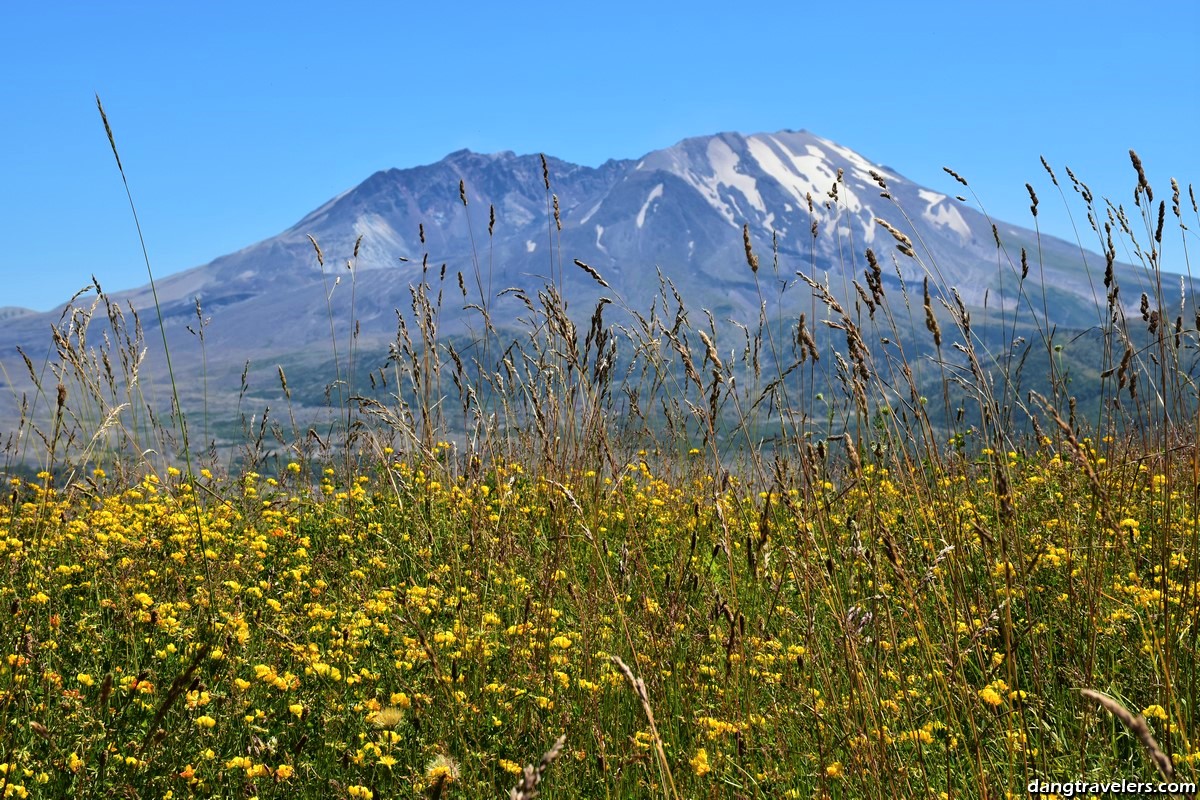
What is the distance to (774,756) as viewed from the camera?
8.14ft

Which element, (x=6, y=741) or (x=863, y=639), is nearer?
(x=863, y=639)

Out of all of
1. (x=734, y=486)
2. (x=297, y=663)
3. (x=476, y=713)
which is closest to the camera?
(x=476, y=713)

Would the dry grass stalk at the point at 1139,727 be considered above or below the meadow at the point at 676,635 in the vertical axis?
above

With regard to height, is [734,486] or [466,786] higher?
[734,486]

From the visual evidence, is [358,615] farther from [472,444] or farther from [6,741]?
[6,741]

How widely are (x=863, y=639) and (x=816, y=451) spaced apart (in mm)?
535

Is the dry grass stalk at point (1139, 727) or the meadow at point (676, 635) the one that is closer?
the dry grass stalk at point (1139, 727)

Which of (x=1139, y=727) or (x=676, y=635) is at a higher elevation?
(x=1139, y=727)

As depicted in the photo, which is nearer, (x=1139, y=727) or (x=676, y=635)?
(x=1139, y=727)

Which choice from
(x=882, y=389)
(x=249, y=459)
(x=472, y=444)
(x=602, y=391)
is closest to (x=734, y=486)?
(x=602, y=391)

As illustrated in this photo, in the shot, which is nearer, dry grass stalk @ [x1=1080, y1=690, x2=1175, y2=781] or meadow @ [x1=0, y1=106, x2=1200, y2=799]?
dry grass stalk @ [x1=1080, y1=690, x2=1175, y2=781]

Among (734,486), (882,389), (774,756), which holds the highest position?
(882,389)

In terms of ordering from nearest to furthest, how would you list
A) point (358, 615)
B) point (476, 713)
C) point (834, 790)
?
point (834, 790) → point (476, 713) → point (358, 615)

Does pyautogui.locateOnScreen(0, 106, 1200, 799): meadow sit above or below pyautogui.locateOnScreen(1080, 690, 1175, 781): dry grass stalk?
below
